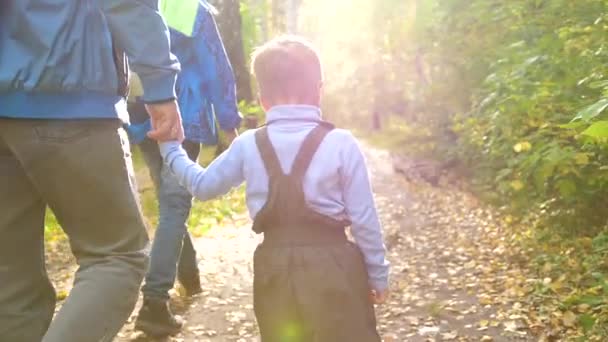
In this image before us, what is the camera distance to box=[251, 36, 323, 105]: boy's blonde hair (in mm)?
2979

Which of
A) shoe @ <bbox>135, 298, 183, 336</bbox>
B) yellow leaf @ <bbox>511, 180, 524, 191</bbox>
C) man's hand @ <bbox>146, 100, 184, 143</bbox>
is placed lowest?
shoe @ <bbox>135, 298, 183, 336</bbox>

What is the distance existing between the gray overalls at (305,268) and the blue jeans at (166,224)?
1357 mm

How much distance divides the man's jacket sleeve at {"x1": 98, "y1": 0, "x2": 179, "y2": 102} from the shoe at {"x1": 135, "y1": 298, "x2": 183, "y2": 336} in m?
1.82

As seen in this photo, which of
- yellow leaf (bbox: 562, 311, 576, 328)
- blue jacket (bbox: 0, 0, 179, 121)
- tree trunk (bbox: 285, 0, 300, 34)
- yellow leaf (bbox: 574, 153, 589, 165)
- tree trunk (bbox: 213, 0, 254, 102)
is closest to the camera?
blue jacket (bbox: 0, 0, 179, 121)

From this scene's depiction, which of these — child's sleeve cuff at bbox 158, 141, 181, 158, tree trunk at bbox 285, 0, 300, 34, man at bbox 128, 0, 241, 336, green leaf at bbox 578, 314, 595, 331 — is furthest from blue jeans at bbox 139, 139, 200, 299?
tree trunk at bbox 285, 0, 300, 34

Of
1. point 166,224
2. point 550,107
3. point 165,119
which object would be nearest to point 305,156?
point 165,119

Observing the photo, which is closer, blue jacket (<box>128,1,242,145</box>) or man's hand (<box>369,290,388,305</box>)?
man's hand (<box>369,290,388,305</box>)

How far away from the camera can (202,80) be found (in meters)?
4.45

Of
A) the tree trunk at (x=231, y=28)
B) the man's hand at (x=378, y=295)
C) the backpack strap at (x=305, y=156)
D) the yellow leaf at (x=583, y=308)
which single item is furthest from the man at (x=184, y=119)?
the tree trunk at (x=231, y=28)

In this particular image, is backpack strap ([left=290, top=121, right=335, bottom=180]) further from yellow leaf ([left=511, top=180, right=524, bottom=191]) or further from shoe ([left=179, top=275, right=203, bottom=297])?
yellow leaf ([left=511, top=180, right=524, bottom=191])

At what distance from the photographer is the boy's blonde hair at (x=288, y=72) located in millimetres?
2979

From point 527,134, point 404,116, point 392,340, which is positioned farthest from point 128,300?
point 404,116

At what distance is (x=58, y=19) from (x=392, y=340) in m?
3.00

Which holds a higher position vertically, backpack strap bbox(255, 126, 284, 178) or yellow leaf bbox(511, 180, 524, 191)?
backpack strap bbox(255, 126, 284, 178)
